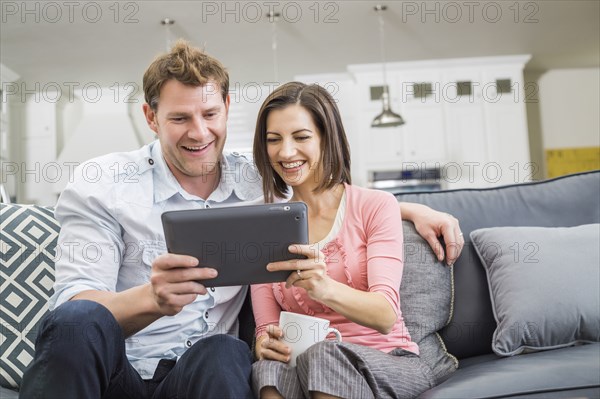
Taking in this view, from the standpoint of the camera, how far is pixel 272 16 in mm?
5477

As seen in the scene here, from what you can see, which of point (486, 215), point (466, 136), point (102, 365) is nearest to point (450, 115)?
point (466, 136)

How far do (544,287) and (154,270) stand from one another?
994 millimetres

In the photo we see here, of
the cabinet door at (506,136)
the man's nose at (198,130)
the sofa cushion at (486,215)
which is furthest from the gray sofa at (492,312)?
the cabinet door at (506,136)

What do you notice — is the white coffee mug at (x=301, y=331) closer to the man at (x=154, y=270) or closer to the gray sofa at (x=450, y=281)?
the man at (x=154, y=270)

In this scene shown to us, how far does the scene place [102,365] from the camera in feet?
3.97

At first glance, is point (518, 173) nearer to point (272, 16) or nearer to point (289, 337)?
point (272, 16)

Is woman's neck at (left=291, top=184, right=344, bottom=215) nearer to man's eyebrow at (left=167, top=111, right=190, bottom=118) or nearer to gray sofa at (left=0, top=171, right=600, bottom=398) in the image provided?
gray sofa at (left=0, top=171, right=600, bottom=398)

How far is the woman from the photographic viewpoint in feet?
4.29

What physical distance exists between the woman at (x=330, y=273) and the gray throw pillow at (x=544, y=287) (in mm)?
284

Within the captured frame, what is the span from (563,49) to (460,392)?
6.51 metres

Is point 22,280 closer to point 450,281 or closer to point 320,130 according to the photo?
point 320,130

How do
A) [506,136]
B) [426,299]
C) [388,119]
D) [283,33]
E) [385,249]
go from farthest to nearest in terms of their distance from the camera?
[506,136], [283,33], [388,119], [426,299], [385,249]

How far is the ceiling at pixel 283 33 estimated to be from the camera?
5.27m

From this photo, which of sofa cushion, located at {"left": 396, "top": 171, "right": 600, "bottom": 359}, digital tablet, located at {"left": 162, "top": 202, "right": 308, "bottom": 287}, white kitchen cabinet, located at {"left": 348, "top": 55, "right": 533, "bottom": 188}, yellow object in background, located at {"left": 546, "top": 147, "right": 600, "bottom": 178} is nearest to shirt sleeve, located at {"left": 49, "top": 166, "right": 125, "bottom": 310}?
digital tablet, located at {"left": 162, "top": 202, "right": 308, "bottom": 287}
